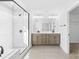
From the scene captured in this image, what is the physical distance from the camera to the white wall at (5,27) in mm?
5539

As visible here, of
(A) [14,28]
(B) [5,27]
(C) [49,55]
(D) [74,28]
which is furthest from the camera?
(D) [74,28]

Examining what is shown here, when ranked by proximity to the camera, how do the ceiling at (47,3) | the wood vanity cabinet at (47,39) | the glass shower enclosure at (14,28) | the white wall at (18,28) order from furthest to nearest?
the wood vanity cabinet at (47,39) < the white wall at (18,28) < the glass shower enclosure at (14,28) < the ceiling at (47,3)

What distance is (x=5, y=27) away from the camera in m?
5.99

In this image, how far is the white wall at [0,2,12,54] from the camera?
554 cm

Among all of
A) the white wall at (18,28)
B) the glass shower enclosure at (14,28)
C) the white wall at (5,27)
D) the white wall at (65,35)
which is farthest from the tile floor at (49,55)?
the white wall at (5,27)

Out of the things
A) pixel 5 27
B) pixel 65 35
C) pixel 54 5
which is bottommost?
pixel 65 35

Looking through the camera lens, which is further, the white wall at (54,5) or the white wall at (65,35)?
the white wall at (65,35)

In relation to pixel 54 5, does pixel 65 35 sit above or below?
below

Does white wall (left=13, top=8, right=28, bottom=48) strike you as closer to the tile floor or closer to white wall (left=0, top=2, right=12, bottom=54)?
white wall (left=0, top=2, right=12, bottom=54)

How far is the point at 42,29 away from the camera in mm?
9312

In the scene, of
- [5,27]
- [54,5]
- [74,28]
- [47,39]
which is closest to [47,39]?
[47,39]

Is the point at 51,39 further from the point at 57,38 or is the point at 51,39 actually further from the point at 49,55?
the point at 49,55

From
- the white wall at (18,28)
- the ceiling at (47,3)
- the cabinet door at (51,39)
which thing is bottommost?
the cabinet door at (51,39)

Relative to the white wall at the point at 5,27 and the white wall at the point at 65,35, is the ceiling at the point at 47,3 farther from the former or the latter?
the white wall at the point at 5,27
